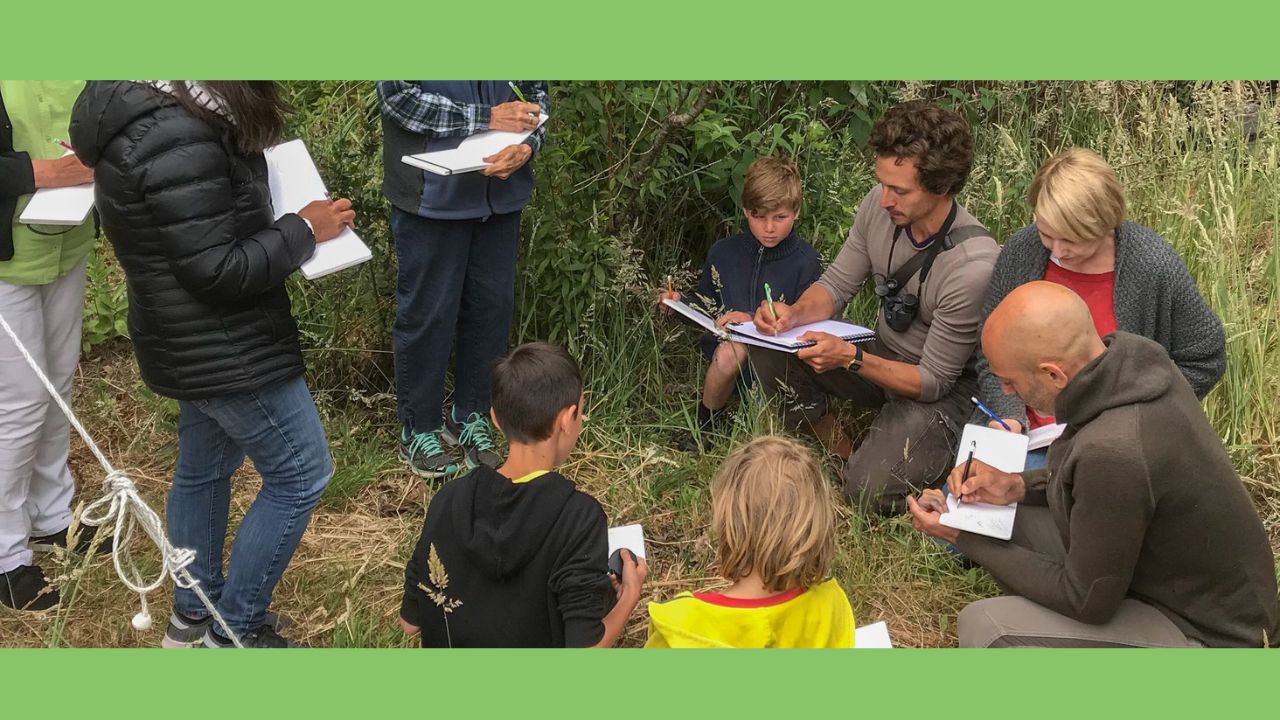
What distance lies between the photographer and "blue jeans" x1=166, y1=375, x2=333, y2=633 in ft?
10.8

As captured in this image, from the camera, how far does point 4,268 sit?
3.61 metres

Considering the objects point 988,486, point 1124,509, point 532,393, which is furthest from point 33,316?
point 1124,509

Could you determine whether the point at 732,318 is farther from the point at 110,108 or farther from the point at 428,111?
the point at 110,108

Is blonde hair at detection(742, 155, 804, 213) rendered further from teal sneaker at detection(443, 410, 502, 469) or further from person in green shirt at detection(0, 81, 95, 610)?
person in green shirt at detection(0, 81, 95, 610)

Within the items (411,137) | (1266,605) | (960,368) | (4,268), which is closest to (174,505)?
(4,268)

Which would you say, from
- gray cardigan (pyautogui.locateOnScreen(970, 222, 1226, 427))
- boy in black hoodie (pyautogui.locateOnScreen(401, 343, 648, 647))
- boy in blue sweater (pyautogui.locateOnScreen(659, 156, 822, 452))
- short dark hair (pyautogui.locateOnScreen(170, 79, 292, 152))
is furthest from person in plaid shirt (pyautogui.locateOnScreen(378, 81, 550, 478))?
gray cardigan (pyautogui.locateOnScreen(970, 222, 1226, 427))

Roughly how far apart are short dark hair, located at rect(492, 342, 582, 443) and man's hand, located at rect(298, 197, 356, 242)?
0.77 meters

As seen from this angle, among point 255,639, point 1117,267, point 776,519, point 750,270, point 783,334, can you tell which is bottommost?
point 255,639

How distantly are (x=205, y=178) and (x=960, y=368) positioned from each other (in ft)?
8.68

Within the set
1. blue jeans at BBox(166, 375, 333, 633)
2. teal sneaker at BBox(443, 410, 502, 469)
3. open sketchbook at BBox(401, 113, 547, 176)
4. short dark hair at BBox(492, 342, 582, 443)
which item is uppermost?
open sketchbook at BBox(401, 113, 547, 176)

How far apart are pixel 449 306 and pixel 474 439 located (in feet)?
1.93

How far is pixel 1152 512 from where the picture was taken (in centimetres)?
285

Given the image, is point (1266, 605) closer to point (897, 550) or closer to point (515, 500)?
point (897, 550)

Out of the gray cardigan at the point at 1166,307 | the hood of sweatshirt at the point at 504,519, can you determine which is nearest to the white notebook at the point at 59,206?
the hood of sweatshirt at the point at 504,519
